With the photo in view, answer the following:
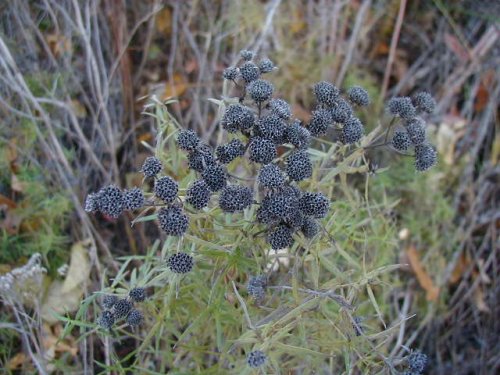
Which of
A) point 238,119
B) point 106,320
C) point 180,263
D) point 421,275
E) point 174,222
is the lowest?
point 421,275

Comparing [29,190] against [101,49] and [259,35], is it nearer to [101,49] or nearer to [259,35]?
[101,49]

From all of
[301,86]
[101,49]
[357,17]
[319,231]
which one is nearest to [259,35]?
[301,86]

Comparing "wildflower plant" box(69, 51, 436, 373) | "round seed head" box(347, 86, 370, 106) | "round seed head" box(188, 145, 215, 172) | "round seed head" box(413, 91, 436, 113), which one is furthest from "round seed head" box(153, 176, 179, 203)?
"round seed head" box(413, 91, 436, 113)

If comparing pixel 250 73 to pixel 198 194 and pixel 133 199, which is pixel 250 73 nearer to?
pixel 198 194

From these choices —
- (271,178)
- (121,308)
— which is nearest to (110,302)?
(121,308)

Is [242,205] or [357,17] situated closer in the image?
[242,205]

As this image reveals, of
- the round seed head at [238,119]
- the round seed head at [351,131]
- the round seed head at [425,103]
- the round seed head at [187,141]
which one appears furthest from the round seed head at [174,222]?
the round seed head at [425,103]

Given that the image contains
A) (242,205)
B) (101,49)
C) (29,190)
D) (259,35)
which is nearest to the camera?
(242,205)
